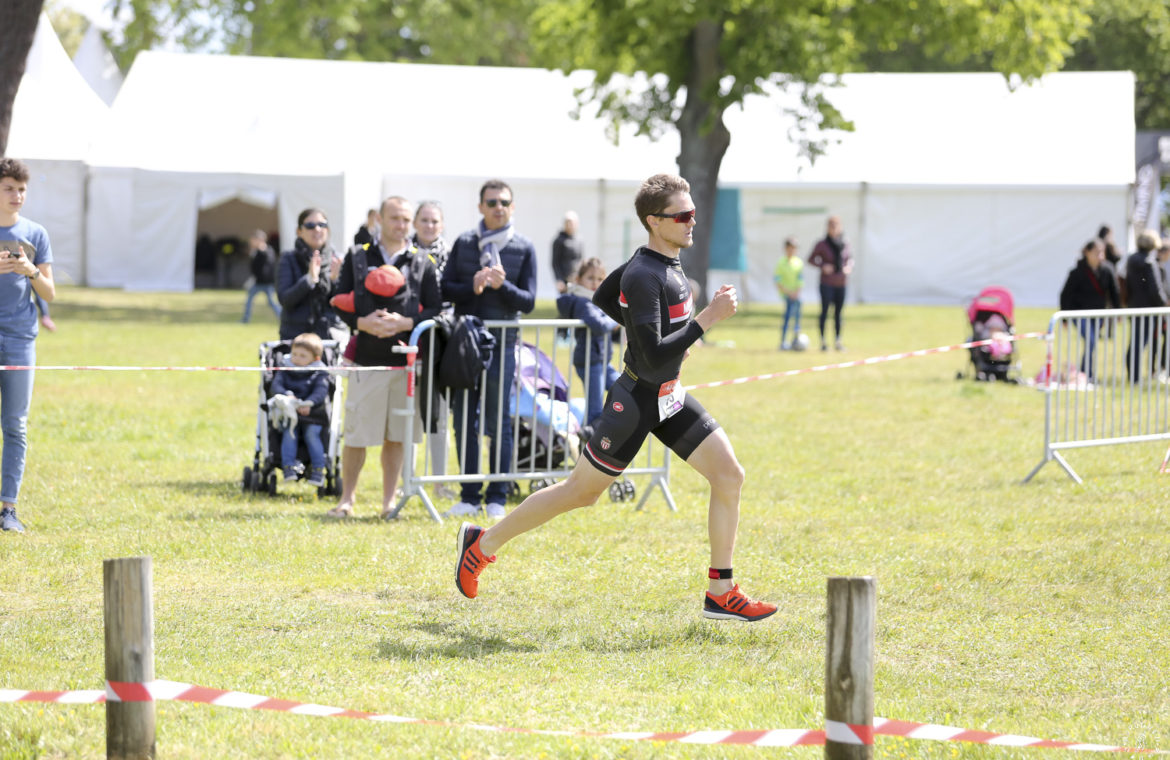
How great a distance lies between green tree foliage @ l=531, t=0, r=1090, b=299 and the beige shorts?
54.2 feet

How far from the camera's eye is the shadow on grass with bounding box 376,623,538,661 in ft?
19.3

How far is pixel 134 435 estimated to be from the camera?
12070mm

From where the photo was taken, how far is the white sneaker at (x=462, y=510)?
902 centimetres

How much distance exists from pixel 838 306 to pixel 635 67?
744 centimetres

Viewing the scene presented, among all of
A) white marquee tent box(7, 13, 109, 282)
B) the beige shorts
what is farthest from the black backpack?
white marquee tent box(7, 13, 109, 282)

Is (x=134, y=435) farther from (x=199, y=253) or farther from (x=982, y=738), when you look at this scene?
(x=199, y=253)

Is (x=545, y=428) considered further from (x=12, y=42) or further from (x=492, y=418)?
(x=12, y=42)

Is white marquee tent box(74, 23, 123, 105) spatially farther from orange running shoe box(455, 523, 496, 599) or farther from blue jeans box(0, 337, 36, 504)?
orange running shoe box(455, 523, 496, 599)

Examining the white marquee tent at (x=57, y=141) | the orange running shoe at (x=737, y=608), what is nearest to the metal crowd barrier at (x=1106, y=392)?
the orange running shoe at (x=737, y=608)

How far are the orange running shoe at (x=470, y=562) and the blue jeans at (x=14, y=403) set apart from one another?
292cm

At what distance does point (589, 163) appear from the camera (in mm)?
32906

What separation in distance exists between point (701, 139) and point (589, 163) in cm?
664

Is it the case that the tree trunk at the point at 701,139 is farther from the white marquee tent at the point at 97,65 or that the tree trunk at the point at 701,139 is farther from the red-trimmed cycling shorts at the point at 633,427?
the white marquee tent at the point at 97,65

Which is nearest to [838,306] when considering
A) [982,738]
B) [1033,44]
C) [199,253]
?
[1033,44]
